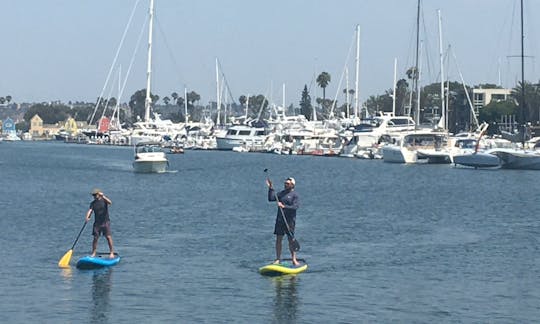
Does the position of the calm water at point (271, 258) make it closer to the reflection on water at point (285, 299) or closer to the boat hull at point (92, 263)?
the reflection on water at point (285, 299)

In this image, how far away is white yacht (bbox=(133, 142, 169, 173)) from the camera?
80.4 m

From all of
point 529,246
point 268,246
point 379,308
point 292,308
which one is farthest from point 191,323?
point 529,246

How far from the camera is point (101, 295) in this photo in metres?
25.8

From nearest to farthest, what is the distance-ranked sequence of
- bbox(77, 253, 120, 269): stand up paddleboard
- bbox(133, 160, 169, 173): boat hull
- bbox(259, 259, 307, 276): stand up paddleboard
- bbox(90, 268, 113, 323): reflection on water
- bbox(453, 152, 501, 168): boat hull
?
1. bbox(90, 268, 113, 323): reflection on water
2. bbox(259, 259, 307, 276): stand up paddleboard
3. bbox(77, 253, 120, 269): stand up paddleboard
4. bbox(133, 160, 169, 173): boat hull
5. bbox(453, 152, 501, 168): boat hull

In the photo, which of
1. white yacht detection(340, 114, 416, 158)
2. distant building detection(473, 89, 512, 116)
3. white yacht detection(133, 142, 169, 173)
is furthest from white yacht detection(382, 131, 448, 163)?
distant building detection(473, 89, 512, 116)

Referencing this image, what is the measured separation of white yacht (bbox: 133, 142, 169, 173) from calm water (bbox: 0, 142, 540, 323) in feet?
43.2

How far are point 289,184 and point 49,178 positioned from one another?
57.4 meters

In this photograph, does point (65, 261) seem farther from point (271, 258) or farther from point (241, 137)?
point (241, 137)

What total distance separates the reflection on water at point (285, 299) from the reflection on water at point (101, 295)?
11.2 feet

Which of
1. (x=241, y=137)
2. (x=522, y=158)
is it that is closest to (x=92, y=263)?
(x=522, y=158)

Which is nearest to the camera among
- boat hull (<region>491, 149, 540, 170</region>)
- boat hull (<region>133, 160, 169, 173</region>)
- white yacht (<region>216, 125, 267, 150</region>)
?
boat hull (<region>133, 160, 169, 173</region>)

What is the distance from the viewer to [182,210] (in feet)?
167

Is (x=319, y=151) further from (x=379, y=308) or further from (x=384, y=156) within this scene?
(x=379, y=308)

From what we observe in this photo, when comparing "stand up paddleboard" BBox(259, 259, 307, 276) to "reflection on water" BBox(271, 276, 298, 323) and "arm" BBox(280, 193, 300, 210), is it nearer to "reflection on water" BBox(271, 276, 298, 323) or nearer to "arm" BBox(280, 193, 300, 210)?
"reflection on water" BBox(271, 276, 298, 323)
